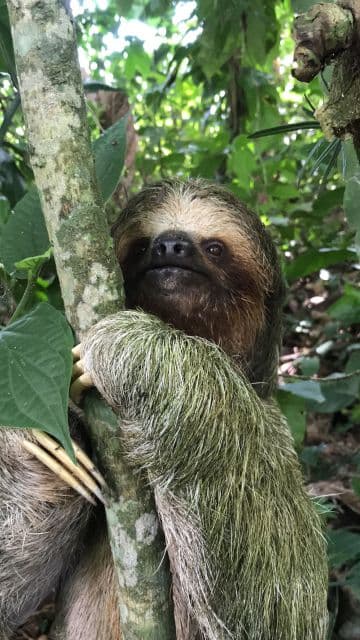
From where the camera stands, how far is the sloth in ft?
9.72

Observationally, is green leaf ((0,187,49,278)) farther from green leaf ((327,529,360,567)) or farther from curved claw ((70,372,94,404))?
green leaf ((327,529,360,567))

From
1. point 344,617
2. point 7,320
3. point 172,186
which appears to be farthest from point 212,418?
point 344,617

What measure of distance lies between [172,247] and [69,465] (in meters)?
1.65

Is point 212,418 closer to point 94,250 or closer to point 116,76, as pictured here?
point 94,250

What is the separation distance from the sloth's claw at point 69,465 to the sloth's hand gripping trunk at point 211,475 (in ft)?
0.83

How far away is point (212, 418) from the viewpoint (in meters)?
3.16

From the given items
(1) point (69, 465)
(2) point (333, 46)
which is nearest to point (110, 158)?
(2) point (333, 46)

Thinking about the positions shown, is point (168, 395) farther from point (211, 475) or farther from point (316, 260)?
point (316, 260)

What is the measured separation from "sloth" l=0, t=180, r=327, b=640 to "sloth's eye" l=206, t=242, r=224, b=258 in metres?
0.01

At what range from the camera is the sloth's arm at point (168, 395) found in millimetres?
2834

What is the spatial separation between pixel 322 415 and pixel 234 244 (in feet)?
18.8

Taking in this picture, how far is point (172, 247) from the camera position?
3.92 meters

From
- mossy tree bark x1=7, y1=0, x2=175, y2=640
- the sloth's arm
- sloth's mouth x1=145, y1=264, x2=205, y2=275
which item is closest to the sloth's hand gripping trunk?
the sloth's arm

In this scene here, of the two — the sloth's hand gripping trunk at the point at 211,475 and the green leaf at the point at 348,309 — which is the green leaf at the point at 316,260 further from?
the sloth's hand gripping trunk at the point at 211,475
